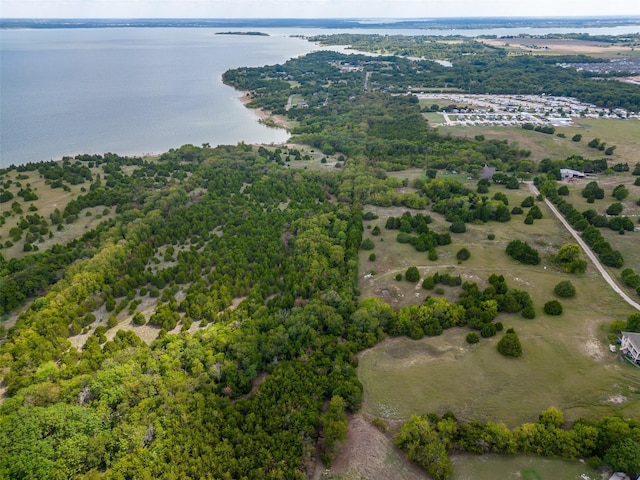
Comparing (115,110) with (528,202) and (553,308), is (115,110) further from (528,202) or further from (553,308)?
(553,308)

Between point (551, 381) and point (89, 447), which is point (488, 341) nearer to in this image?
point (551, 381)

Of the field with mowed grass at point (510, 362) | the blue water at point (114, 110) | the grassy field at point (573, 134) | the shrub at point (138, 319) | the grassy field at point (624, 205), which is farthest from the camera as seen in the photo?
the blue water at point (114, 110)

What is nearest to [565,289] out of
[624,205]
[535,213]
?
[535,213]

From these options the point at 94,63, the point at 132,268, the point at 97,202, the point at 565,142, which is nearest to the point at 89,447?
the point at 132,268

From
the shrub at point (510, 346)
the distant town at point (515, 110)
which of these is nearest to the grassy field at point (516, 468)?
the shrub at point (510, 346)

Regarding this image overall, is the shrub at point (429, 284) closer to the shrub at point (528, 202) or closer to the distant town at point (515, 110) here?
the shrub at point (528, 202)
